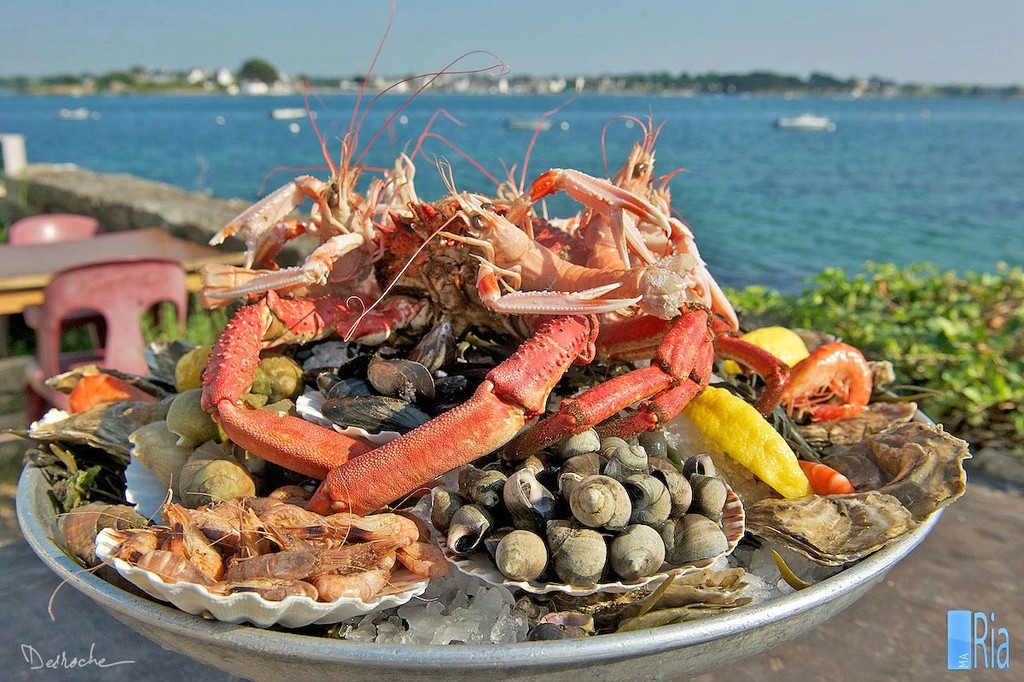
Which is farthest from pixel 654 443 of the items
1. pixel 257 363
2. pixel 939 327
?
pixel 939 327

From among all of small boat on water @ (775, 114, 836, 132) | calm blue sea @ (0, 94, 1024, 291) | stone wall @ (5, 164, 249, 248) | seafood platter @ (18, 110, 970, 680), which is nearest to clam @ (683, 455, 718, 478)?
seafood platter @ (18, 110, 970, 680)

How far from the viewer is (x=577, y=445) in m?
1.58

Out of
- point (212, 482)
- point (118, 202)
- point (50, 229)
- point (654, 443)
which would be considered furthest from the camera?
point (118, 202)

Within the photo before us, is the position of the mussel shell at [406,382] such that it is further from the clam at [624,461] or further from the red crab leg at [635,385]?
the clam at [624,461]

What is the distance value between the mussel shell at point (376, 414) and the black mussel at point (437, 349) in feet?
0.44

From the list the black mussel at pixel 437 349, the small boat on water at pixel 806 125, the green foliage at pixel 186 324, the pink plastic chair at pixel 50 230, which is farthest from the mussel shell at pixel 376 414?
the small boat on water at pixel 806 125

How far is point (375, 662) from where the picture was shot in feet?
3.38

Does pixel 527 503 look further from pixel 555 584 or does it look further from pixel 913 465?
pixel 913 465

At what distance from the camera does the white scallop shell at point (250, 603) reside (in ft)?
3.63

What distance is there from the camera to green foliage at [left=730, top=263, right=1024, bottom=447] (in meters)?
3.78

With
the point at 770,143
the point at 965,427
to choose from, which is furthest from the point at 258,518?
the point at 770,143
